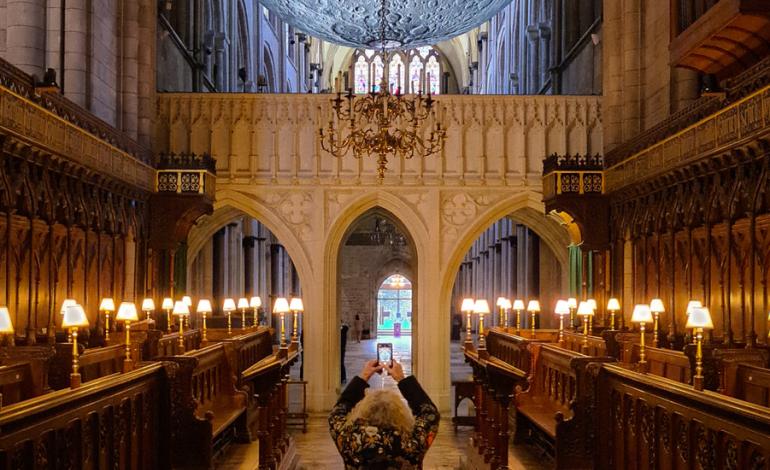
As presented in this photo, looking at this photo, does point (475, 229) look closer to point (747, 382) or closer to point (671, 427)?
point (747, 382)

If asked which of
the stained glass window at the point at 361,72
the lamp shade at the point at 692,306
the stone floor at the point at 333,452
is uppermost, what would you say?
the stained glass window at the point at 361,72

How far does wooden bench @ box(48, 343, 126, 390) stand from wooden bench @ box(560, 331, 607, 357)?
A: 6046 mm

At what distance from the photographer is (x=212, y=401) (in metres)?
11.7

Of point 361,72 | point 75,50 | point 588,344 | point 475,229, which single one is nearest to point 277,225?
point 475,229

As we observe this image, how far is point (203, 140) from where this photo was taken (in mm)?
17344

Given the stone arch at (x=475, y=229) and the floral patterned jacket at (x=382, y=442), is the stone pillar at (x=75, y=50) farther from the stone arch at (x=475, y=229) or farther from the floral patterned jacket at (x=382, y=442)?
the floral patterned jacket at (x=382, y=442)

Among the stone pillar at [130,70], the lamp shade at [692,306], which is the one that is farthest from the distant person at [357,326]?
the lamp shade at [692,306]

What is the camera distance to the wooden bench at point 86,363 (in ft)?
27.0

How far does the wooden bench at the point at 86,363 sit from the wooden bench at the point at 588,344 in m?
6.05

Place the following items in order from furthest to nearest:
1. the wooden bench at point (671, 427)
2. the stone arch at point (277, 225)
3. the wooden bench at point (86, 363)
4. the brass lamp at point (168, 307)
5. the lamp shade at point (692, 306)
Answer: the stone arch at point (277, 225) < the brass lamp at point (168, 307) < the wooden bench at point (86, 363) < the lamp shade at point (692, 306) < the wooden bench at point (671, 427)

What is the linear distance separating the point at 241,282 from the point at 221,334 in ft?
30.9

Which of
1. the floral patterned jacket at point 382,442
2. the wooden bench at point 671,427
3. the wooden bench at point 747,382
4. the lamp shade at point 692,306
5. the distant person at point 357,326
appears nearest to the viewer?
the floral patterned jacket at point 382,442

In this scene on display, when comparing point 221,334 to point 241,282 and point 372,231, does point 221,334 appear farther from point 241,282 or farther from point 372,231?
point 372,231

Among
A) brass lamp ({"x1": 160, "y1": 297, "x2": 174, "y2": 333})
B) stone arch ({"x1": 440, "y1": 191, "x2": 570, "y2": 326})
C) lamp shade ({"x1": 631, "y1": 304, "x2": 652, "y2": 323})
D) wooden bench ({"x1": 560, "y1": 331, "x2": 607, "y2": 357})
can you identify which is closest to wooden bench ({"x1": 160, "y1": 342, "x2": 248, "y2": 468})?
brass lamp ({"x1": 160, "y1": 297, "x2": 174, "y2": 333})
